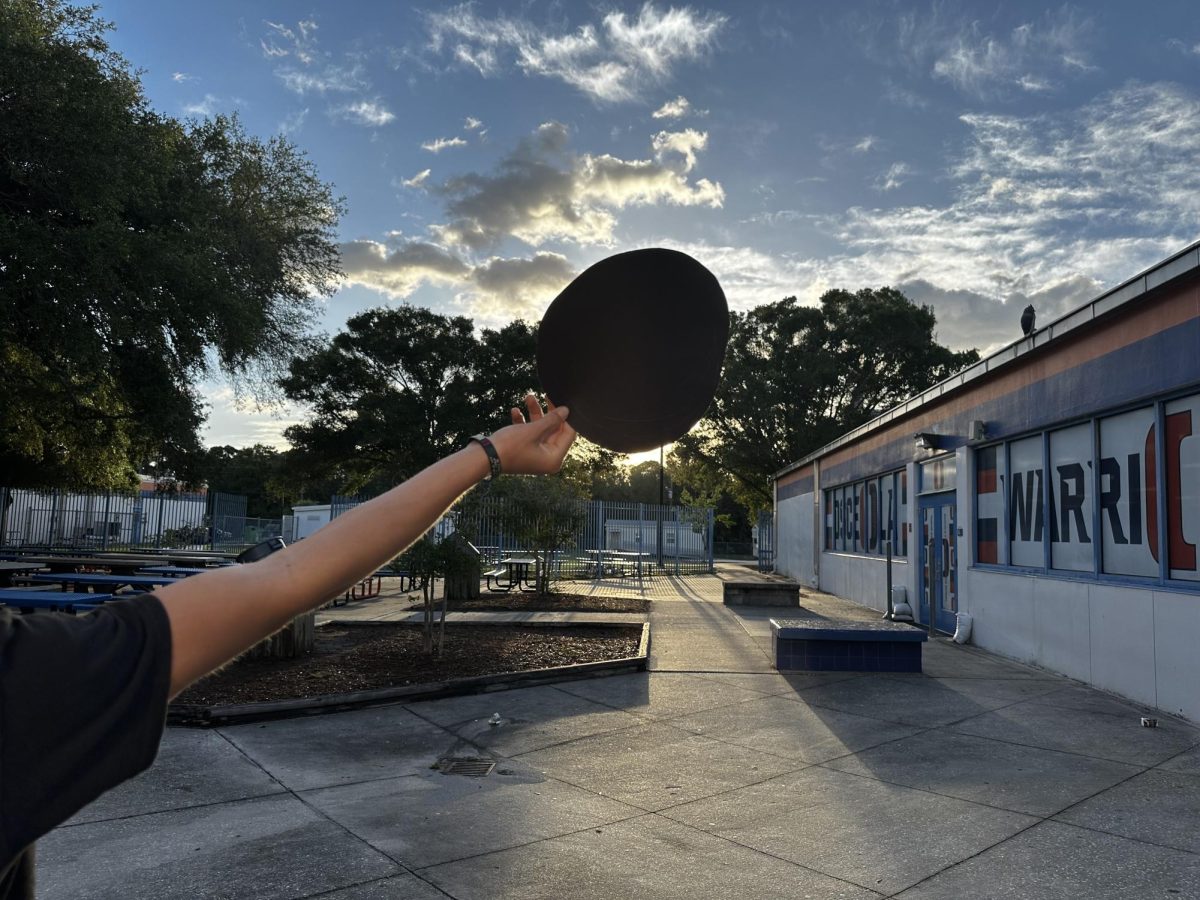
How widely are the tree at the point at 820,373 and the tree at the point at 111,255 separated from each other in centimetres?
2467

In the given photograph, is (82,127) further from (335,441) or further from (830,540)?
(335,441)

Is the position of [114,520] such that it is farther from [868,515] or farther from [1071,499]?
[1071,499]

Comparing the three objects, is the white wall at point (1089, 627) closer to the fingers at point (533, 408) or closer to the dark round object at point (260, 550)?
the dark round object at point (260, 550)

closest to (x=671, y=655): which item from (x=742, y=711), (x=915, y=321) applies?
(x=742, y=711)

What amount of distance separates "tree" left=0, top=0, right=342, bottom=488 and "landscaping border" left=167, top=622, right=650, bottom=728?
32.6ft

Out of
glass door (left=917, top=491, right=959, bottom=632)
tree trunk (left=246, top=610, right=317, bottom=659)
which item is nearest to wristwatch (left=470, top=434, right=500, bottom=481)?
tree trunk (left=246, top=610, right=317, bottom=659)

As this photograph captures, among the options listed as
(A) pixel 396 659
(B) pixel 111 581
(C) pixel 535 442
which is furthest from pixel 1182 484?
(B) pixel 111 581

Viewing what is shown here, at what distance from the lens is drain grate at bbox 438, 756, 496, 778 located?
5.89 meters

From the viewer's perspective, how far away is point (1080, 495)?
32.7ft

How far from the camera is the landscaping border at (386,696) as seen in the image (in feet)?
23.4

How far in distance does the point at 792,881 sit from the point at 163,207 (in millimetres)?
17731

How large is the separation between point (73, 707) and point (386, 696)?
7.64m

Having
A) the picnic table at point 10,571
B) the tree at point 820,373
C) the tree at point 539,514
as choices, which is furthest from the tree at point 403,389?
the picnic table at point 10,571

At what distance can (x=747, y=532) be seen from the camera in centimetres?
7694
